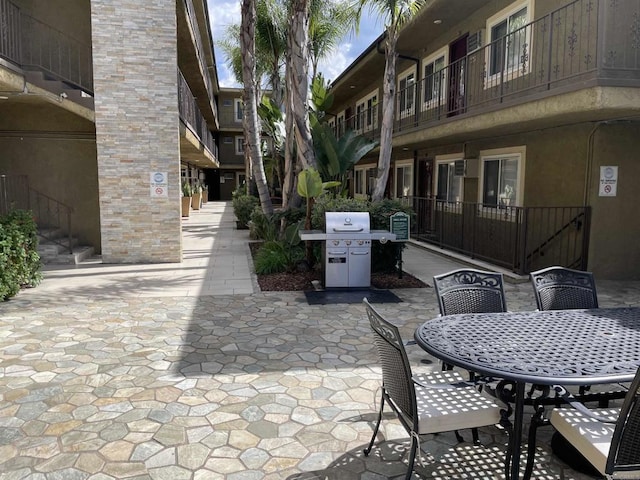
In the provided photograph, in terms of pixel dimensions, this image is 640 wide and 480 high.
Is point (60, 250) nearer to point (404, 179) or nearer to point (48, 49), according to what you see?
point (48, 49)

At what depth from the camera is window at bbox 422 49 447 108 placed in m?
14.1

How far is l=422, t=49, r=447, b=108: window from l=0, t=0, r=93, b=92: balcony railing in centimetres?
880

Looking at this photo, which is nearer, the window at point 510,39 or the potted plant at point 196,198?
the window at point 510,39

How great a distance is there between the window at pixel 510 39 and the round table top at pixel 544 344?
7.45 m

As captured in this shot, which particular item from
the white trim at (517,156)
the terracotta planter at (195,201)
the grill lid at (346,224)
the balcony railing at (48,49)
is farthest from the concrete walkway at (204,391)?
the terracotta planter at (195,201)

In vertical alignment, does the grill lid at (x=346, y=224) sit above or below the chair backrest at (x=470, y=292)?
above

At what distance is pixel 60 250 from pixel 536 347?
1062 cm

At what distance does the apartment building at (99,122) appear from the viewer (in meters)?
10.5

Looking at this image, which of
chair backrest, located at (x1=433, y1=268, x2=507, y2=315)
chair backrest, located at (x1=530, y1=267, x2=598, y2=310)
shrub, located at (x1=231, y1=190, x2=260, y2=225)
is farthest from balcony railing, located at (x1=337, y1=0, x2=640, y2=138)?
shrub, located at (x1=231, y1=190, x2=260, y2=225)

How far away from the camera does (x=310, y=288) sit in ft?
28.4

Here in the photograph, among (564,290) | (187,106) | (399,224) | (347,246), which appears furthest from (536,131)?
(187,106)

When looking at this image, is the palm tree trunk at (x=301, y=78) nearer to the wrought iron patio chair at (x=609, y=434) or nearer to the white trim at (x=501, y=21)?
the white trim at (x=501, y=21)

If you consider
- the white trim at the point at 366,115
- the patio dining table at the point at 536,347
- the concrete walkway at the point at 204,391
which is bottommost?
the concrete walkway at the point at 204,391

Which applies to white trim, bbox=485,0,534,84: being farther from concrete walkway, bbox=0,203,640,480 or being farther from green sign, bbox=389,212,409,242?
concrete walkway, bbox=0,203,640,480
